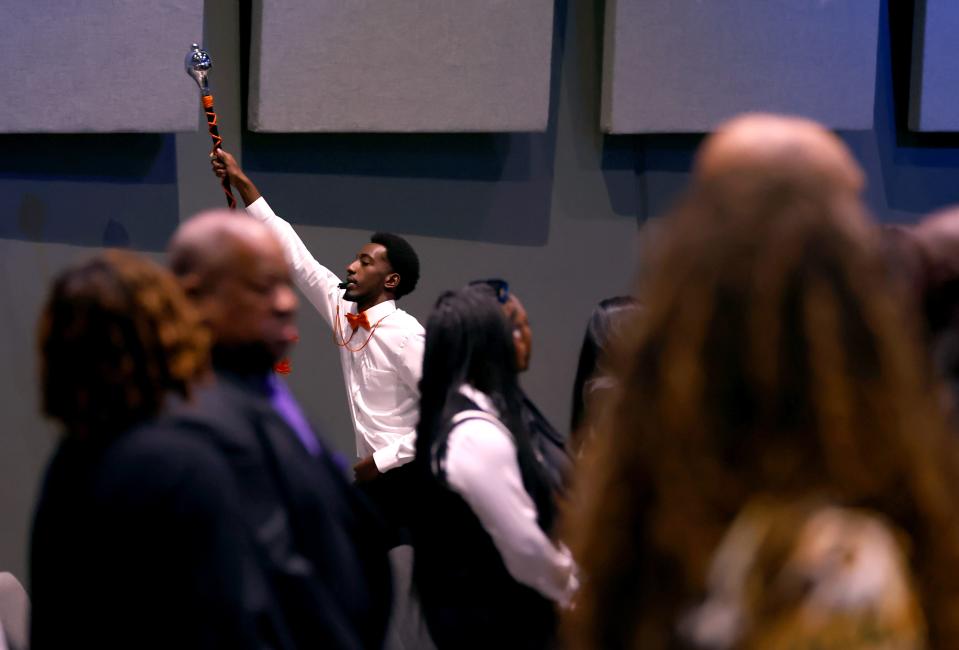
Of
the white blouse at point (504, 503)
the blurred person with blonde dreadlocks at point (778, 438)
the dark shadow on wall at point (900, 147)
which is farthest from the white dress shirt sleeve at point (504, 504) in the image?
the dark shadow on wall at point (900, 147)

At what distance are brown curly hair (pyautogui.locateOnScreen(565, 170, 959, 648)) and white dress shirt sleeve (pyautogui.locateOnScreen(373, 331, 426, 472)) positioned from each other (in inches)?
109

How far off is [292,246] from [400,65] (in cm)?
83

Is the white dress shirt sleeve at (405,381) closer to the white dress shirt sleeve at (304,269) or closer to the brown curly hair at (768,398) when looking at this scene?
the white dress shirt sleeve at (304,269)

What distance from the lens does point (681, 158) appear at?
5246mm

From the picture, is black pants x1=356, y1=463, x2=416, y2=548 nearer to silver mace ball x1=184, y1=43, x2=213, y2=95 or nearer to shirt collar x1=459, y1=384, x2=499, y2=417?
silver mace ball x1=184, y1=43, x2=213, y2=95

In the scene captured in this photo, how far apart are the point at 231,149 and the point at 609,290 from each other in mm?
1574

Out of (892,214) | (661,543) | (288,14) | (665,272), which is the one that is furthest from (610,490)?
(892,214)

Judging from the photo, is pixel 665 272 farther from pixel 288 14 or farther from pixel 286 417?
pixel 288 14

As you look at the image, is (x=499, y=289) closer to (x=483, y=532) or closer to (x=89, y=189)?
(x=483, y=532)

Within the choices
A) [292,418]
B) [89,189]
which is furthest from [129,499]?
[89,189]

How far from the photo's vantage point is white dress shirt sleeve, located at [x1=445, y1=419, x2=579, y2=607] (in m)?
2.17

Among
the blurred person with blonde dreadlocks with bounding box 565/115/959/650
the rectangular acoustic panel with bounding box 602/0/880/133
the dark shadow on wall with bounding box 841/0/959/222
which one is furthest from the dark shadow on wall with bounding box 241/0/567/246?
the blurred person with blonde dreadlocks with bounding box 565/115/959/650

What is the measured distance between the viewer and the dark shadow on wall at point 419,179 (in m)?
4.58

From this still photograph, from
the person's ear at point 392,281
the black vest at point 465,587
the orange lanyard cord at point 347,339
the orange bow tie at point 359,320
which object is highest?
the person's ear at point 392,281
